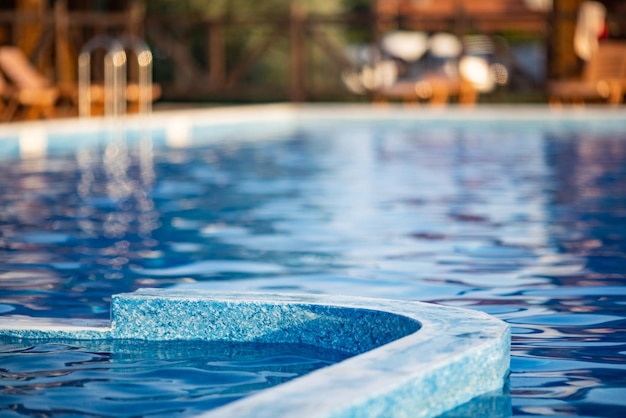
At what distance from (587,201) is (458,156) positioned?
4282 mm

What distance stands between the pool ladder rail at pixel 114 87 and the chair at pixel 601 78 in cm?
587

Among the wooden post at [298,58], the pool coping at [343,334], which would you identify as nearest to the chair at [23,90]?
the wooden post at [298,58]

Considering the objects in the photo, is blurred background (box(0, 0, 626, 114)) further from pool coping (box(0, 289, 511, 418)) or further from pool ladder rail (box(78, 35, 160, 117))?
pool coping (box(0, 289, 511, 418))

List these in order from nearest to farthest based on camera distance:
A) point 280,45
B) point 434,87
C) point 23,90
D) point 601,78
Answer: point 23,90, point 601,78, point 434,87, point 280,45

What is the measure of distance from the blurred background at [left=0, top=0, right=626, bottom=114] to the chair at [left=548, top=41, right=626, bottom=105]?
0.19 m

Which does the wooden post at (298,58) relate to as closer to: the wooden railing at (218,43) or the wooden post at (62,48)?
the wooden railing at (218,43)

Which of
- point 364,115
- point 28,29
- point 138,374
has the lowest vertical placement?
point 364,115

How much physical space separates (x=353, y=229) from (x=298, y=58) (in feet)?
42.8

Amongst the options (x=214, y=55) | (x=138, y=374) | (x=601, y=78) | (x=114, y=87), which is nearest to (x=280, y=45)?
(x=214, y=55)

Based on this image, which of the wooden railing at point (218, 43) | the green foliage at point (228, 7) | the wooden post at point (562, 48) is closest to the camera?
the wooden railing at point (218, 43)

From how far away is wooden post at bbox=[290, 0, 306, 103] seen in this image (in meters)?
19.5

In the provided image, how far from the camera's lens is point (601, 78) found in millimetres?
18312

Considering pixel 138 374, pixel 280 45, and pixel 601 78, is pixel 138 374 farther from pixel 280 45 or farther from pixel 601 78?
pixel 280 45

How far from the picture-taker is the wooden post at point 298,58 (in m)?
19.5
